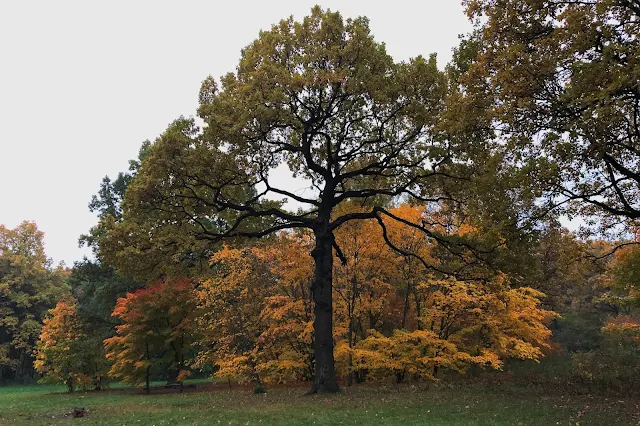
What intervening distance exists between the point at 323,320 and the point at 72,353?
58.8 ft

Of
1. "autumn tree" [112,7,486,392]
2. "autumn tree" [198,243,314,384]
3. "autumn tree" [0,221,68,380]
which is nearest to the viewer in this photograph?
"autumn tree" [112,7,486,392]

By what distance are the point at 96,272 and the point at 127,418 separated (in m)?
24.3

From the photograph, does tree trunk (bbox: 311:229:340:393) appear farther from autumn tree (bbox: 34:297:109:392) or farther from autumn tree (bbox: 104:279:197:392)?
autumn tree (bbox: 34:297:109:392)

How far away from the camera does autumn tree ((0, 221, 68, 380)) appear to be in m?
41.7

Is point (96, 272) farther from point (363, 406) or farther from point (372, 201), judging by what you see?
point (363, 406)

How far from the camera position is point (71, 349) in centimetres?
2492

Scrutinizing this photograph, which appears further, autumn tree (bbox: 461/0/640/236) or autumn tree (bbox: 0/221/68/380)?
autumn tree (bbox: 0/221/68/380)

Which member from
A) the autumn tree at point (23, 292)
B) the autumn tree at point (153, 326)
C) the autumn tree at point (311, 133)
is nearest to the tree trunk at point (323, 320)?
the autumn tree at point (311, 133)

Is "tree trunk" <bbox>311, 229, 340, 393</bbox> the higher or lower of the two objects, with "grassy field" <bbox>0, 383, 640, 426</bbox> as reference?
higher

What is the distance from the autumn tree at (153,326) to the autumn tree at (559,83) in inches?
656

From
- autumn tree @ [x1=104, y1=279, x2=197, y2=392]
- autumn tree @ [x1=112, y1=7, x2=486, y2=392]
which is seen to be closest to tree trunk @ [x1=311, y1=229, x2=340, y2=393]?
autumn tree @ [x1=112, y1=7, x2=486, y2=392]

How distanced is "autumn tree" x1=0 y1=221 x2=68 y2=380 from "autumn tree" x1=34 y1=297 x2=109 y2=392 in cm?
1855

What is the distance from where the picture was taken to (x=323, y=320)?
14.2 metres

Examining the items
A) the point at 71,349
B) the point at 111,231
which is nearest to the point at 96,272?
the point at 71,349
